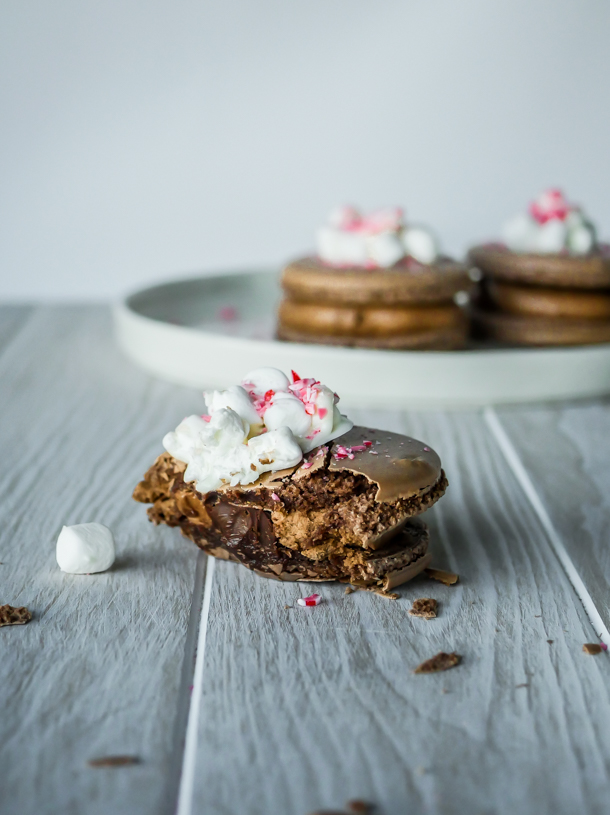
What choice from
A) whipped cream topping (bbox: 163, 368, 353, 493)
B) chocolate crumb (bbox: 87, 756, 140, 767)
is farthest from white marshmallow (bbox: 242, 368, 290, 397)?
chocolate crumb (bbox: 87, 756, 140, 767)

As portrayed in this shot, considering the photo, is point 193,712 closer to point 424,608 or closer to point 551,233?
point 424,608


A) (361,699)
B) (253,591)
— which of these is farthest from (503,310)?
(361,699)

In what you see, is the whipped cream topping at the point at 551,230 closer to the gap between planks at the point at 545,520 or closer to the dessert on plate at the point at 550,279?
the dessert on plate at the point at 550,279

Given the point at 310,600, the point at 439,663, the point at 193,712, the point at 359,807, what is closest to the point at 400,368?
the point at 310,600

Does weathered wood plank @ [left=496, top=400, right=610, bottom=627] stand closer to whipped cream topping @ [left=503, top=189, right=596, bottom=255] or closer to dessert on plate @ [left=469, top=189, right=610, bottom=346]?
dessert on plate @ [left=469, top=189, right=610, bottom=346]

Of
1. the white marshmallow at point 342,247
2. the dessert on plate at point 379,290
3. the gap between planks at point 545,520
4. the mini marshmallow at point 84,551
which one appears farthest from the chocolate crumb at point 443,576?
the white marshmallow at point 342,247

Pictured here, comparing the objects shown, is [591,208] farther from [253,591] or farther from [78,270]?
[253,591]
